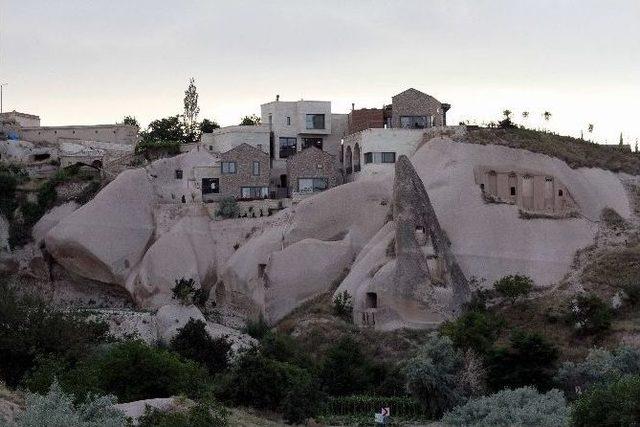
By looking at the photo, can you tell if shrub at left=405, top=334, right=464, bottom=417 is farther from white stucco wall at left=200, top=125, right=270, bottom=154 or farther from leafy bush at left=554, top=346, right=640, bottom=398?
white stucco wall at left=200, top=125, right=270, bottom=154

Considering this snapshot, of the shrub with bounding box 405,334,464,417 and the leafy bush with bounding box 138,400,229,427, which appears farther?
the shrub with bounding box 405,334,464,417

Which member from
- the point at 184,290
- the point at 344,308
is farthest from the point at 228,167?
the point at 344,308

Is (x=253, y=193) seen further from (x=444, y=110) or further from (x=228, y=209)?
(x=444, y=110)

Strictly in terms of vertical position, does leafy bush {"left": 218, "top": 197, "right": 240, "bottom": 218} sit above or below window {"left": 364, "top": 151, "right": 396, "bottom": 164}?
below

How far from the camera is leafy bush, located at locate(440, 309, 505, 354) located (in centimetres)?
5759

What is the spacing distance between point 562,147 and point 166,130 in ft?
95.6

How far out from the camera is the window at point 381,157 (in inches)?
2948

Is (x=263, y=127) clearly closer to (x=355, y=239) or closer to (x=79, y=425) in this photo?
(x=355, y=239)

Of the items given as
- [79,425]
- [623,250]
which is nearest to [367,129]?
[623,250]

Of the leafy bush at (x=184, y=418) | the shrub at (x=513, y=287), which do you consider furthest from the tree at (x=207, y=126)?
the leafy bush at (x=184, y=418)

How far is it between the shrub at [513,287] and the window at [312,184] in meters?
13.7

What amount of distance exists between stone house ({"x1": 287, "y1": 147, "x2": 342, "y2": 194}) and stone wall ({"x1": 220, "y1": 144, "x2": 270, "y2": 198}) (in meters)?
1.36

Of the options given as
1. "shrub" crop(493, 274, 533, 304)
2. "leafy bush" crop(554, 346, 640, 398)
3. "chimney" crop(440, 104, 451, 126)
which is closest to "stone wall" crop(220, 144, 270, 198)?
"chimney" crop(440, 104, 451, 126)

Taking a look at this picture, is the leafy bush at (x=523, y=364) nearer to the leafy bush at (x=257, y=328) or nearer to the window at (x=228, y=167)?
the leafy bush at (x=257, y=328)
